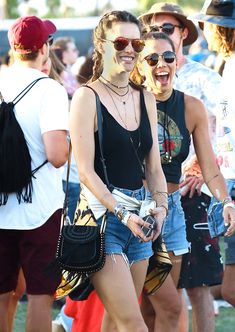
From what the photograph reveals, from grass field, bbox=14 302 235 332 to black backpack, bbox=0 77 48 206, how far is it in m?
2.11

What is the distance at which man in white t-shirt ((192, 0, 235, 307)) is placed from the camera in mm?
5590

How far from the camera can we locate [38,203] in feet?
18.9

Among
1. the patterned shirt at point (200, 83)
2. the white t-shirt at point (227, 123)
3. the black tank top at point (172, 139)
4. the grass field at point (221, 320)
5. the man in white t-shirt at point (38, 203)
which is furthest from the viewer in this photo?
the grass field at point (221, 320)

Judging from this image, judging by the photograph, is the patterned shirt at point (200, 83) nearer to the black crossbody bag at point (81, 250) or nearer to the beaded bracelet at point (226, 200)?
the beaded bracelet at point (226, 200)

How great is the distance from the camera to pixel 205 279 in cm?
661

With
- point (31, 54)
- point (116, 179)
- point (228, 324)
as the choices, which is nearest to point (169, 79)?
point (31, 54)

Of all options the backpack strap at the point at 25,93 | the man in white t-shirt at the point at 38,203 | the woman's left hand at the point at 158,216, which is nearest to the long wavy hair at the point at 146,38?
the man in white t-shirt at the point at 38,203

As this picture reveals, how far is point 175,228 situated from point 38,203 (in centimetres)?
85

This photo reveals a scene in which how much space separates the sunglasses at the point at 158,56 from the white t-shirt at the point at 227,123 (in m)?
0.43

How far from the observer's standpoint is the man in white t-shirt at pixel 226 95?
18.3 feet

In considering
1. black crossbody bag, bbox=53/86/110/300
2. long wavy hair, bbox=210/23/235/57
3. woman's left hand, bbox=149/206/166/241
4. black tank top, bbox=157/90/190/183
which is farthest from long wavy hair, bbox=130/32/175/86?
woman's left hand, bbox=149/206/166/241

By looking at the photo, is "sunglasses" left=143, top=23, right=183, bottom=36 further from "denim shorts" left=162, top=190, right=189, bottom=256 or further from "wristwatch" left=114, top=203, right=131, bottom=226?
"wristwatch" left=114, top=203, right=131, bottom=226

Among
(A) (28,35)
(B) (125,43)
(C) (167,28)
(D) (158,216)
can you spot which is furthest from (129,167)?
(C) (167,28)

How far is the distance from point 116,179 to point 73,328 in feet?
5.97
